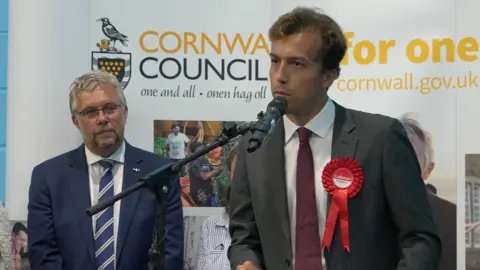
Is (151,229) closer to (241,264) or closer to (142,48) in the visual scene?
(142,48)

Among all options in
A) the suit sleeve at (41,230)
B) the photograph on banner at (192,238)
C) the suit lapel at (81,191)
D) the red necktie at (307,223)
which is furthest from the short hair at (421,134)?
the suit sleeve at (41,230)

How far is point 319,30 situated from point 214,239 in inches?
55.5

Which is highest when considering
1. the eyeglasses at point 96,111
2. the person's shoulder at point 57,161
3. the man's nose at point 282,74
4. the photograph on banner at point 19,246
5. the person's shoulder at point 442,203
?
the man's nose at point 282,74

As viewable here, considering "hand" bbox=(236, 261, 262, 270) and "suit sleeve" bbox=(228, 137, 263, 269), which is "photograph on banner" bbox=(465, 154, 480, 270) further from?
"hand" bbox=(236, 261, 262, 270)

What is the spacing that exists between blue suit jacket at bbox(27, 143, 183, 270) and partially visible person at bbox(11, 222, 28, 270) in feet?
0.80

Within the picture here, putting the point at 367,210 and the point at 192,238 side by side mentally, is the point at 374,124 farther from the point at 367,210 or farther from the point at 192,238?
the point at 192,238

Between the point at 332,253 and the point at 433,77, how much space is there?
138 centimetres

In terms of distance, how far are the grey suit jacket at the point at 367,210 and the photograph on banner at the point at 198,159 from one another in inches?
44.8

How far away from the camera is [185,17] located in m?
3.11

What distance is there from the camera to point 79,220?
9.19 ft

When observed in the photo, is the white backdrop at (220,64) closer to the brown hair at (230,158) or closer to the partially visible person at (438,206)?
the partially visible person at (438,206)

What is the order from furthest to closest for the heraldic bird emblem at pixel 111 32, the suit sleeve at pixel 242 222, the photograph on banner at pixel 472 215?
the heraldic bird emblem at pixel 111 32 < the photograph on banner at pixel 472 215 < the suit sleeve at pixel 242 222

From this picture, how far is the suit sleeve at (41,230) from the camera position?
2750mm

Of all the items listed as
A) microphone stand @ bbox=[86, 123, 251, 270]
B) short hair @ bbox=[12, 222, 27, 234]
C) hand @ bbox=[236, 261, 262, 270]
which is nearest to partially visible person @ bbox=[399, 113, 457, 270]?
hand @ bbox=[236, 261, 262, 270]
